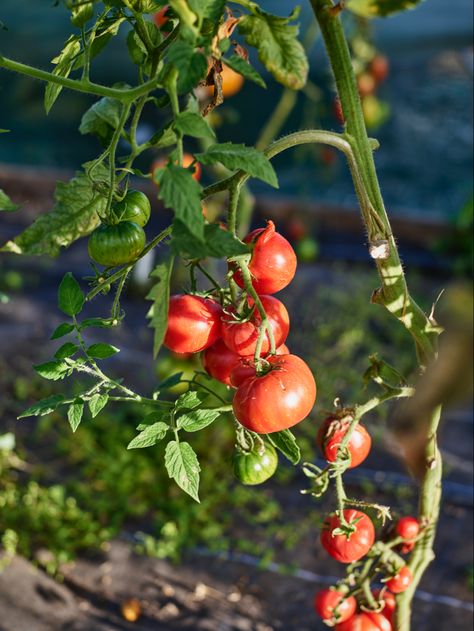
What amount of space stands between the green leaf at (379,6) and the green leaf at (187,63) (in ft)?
0.47

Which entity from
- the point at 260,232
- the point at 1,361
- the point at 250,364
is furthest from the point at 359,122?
the point at 1,361

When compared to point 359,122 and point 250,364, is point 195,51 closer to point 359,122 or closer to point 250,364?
point 359,122

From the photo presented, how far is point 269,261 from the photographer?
2.70 feet

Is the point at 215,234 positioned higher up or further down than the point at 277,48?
further down

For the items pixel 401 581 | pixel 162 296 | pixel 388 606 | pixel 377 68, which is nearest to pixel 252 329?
pixel 162 296

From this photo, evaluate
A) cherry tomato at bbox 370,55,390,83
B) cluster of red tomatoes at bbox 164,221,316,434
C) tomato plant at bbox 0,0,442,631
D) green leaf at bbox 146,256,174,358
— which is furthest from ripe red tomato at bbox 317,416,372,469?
cherry tomato at bbox 370,55,390,83

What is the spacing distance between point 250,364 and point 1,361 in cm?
220

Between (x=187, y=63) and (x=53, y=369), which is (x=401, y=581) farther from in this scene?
(x=187, y=63)

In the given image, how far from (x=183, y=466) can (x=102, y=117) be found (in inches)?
16.6

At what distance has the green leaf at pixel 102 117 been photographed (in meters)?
0.88

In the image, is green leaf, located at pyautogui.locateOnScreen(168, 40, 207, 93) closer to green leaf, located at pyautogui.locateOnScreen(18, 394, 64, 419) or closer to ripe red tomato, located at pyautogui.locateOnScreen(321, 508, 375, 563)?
green leaf, located at pyautogui.locateOnScreen(18, 394, 64, 419)

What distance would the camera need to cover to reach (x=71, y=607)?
184 cm

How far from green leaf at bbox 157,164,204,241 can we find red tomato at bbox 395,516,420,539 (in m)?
0.62

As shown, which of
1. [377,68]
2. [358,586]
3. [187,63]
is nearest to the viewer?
[187,63]
